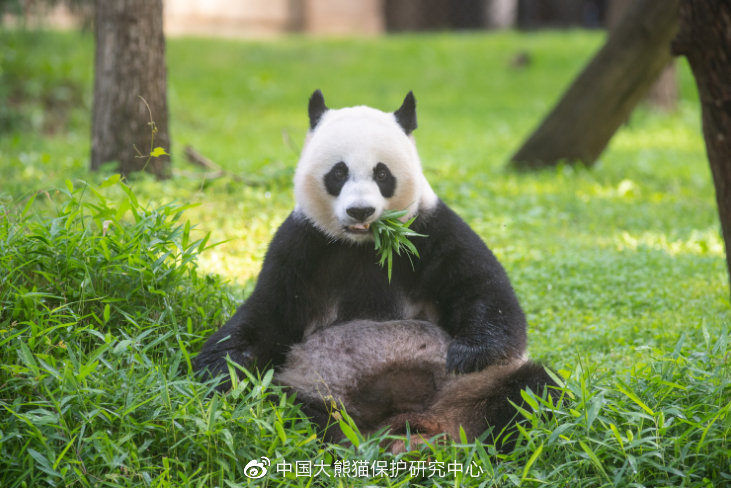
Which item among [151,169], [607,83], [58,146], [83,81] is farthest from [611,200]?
[83,81]

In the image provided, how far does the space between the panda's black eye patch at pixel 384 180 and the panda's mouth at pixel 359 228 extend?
17 cm

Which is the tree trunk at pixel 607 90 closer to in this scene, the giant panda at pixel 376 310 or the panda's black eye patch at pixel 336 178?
the giant panda at pixel 376 310

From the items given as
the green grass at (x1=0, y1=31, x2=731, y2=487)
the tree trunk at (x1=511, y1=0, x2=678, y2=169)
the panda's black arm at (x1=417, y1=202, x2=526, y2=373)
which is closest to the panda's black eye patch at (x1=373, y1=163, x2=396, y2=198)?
the panda's black arm at (x1=417, y1=202, x2=526, y2=373)

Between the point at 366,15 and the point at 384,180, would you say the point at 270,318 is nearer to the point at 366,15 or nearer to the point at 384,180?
the point at 384,180

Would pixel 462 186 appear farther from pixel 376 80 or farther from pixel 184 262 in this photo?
pixel 376 80

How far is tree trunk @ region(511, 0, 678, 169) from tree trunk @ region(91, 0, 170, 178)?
4147 millimetres

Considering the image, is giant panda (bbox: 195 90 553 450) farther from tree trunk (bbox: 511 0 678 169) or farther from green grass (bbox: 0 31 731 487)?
tree trunk (bbox: 511 0 678 169)

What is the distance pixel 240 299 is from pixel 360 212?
139 centimetres

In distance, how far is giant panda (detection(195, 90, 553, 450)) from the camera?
336cm

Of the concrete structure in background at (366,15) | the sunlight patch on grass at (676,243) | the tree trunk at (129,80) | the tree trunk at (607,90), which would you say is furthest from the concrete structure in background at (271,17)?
the sunlight patch on grass at (676,243)

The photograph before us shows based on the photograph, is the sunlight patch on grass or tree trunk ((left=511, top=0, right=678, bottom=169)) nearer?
the sunlight patch on grass

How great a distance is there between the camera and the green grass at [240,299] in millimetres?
2992

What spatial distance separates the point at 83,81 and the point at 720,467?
36.2 ft

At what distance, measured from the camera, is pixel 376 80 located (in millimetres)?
15516
